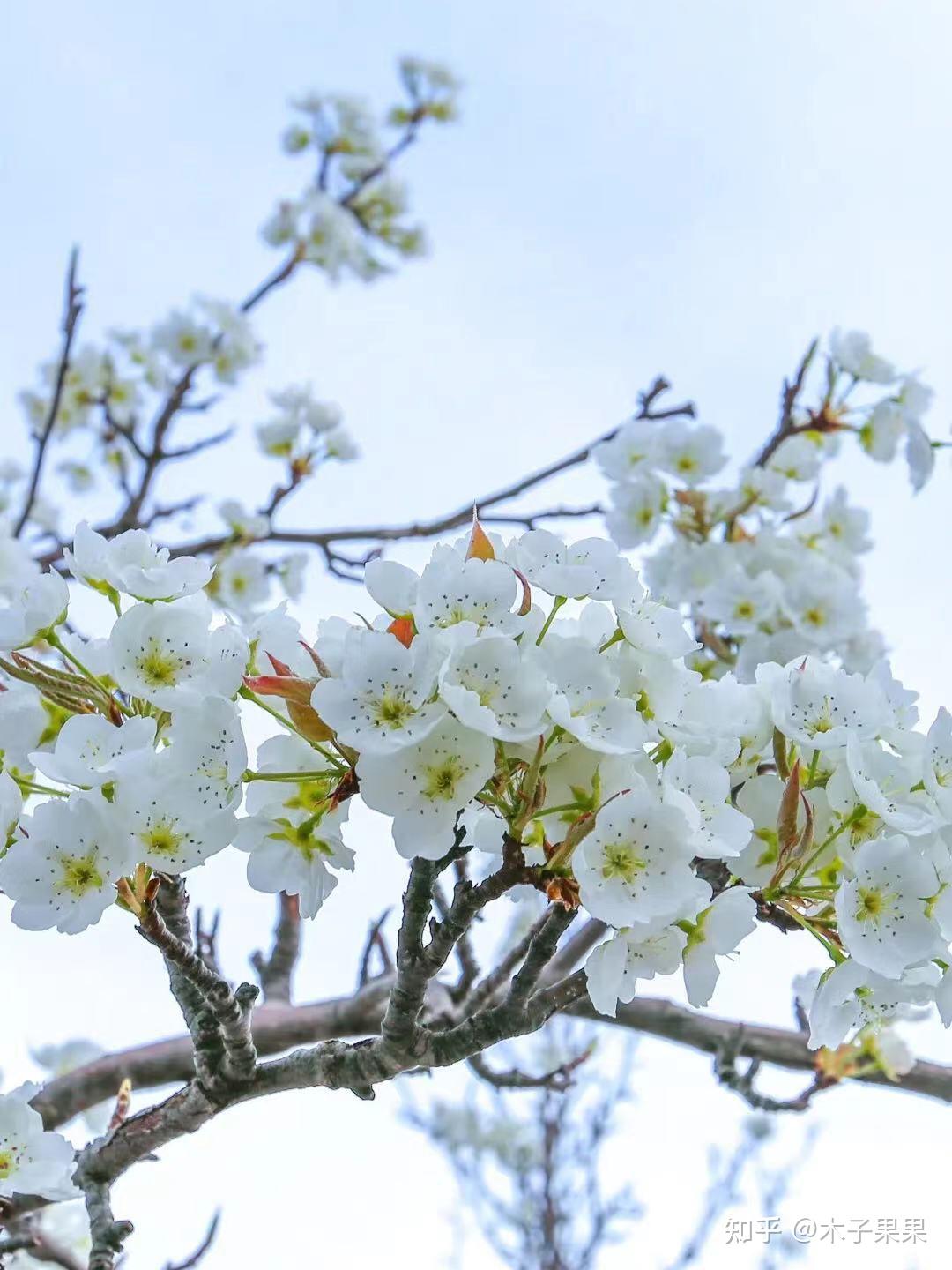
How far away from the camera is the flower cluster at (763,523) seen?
2.49 meters

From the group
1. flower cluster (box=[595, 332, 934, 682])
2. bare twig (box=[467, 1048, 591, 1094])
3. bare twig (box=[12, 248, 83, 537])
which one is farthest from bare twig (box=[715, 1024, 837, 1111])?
bare twig (box=[12, 248, 83, 537])

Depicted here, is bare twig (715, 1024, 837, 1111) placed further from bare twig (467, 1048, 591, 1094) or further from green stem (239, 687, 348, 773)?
green stem (239, 687, 348, 773)

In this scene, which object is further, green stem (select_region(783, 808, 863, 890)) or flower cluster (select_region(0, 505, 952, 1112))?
green stem (select_region(783, 808, 863, 890))

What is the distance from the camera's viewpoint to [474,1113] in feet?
27.6

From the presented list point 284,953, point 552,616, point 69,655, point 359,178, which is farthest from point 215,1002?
point 359,178

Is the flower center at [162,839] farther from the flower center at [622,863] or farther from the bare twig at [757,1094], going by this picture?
the bare twig at [757,1094]

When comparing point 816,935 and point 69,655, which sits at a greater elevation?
point 69,655

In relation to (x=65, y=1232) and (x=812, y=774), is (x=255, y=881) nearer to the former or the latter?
(x=812, y=774)

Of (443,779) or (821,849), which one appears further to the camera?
(821,849)

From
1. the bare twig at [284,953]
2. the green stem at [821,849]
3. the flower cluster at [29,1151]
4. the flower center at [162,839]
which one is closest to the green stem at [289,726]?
the flower center at [162,839]

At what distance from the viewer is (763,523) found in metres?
2.67

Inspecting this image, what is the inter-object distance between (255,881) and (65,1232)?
424 centimetres

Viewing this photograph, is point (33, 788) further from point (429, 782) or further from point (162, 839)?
point (429, 782)

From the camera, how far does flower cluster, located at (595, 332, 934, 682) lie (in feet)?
8.16
